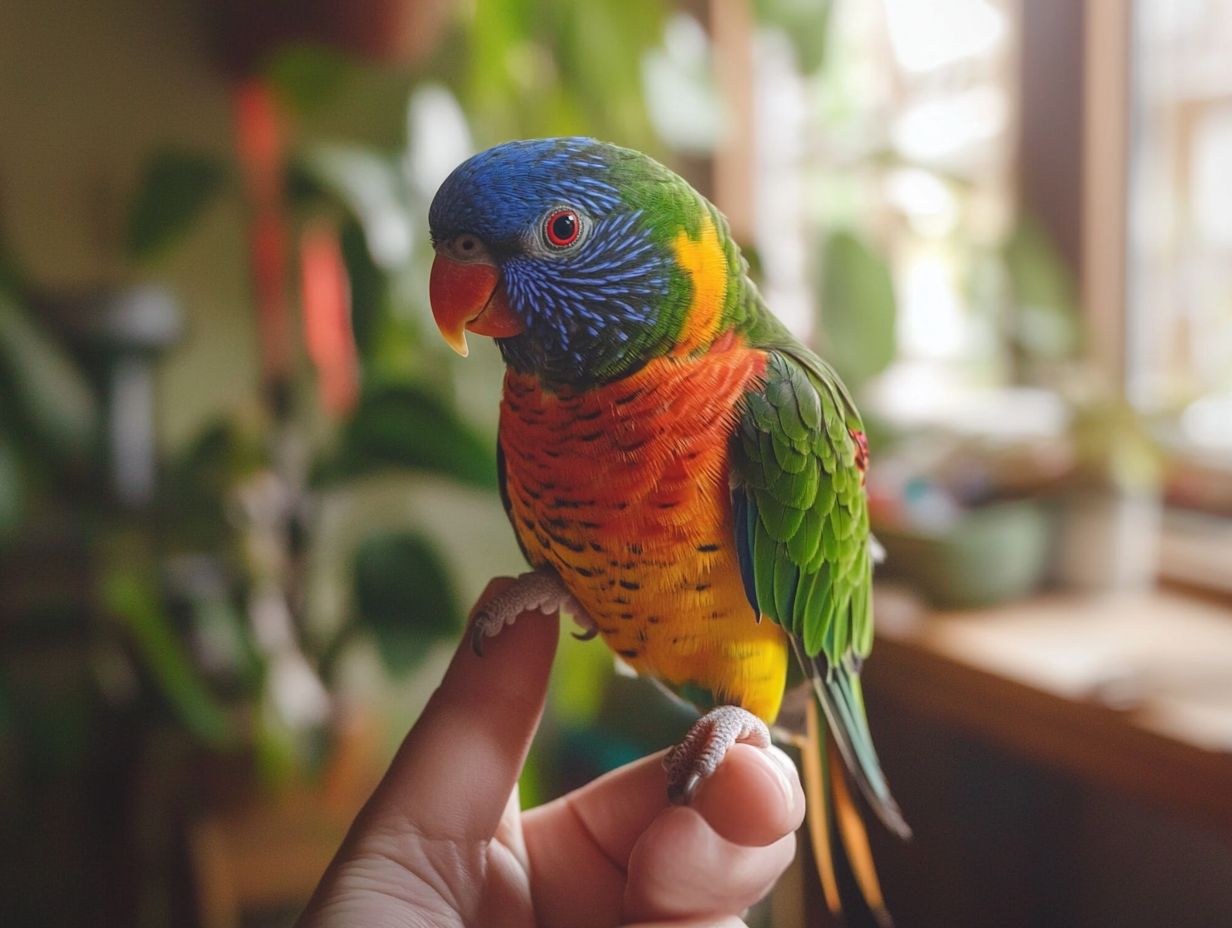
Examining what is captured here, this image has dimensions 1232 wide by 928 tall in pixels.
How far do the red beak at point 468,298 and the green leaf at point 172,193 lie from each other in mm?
1095

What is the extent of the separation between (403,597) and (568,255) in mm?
718

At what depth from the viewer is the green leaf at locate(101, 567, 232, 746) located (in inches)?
42.6

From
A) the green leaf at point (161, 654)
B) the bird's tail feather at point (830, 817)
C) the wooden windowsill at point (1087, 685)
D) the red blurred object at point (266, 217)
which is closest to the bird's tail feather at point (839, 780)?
the bird's tail feather at point (830, 817)

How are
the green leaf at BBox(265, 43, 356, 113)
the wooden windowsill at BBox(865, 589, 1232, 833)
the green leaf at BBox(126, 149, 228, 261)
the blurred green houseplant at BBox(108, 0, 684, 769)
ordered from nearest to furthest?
the wooden windowsill at BBox(865, 589, 1232, 833) < the blurred green houseplant at BBox(108, 0, 684, 769) < the green leaf at BBox(265, 43, 356, 113) < the green leaf at BBox(126, 149, 228, 261)

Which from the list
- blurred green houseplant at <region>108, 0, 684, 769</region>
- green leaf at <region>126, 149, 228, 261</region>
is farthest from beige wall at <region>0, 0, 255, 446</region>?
blurred green houseplant at <region>108, 0, 684, 769</region>

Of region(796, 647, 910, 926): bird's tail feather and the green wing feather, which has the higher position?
the green wing feather

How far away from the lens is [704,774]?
441 mm

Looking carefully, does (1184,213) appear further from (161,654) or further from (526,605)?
(161,654)

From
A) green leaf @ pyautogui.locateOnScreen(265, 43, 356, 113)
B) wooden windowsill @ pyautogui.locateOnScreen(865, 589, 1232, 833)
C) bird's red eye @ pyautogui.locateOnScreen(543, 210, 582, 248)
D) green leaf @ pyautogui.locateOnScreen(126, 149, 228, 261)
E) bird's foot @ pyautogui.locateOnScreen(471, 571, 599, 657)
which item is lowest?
wooden windowsill @ pyautogui.locateOnScreen(865, 589, 1232, 833)

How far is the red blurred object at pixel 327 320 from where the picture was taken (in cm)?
115

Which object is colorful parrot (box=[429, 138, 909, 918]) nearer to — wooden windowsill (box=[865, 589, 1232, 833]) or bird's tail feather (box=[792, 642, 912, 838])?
bird's tail feather (box=[792, 642, 912, 838])

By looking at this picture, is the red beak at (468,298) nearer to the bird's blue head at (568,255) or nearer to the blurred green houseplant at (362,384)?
the bird's blue head at (568,255)

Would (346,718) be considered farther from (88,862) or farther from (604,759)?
(604,759)

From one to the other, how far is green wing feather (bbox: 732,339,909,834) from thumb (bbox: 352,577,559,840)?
0.45ft
